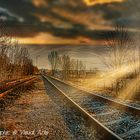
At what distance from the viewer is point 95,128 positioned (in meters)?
8.34

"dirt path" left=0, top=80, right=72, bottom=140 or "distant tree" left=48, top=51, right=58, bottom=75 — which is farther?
"distant tree" left=48, top=51, right=58, bottom=75

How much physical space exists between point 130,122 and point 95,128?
1.74 metres

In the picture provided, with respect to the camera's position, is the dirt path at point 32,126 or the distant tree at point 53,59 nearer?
the dirt path at point 32,126

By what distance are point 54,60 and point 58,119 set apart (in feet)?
471

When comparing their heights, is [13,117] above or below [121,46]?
below

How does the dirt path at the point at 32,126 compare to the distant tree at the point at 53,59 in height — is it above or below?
below

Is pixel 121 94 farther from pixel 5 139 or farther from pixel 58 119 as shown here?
pixel 5 139

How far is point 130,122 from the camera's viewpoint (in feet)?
31.5

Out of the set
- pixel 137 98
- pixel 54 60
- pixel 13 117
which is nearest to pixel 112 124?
pixel 13 117

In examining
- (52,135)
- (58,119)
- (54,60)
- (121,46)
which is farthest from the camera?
(54,60)

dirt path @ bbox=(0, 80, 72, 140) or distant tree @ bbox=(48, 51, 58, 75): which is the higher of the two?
distant tree @ bbox=(48, 51, 58, 75)

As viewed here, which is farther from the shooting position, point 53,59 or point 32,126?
point 53,59

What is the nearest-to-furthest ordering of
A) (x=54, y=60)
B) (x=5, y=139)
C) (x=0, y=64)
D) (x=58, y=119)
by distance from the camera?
(x=5, y=139), (x=58, y=119), (x=0, y=64), (x=54, y=60)

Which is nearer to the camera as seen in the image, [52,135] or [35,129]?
[52,135]
